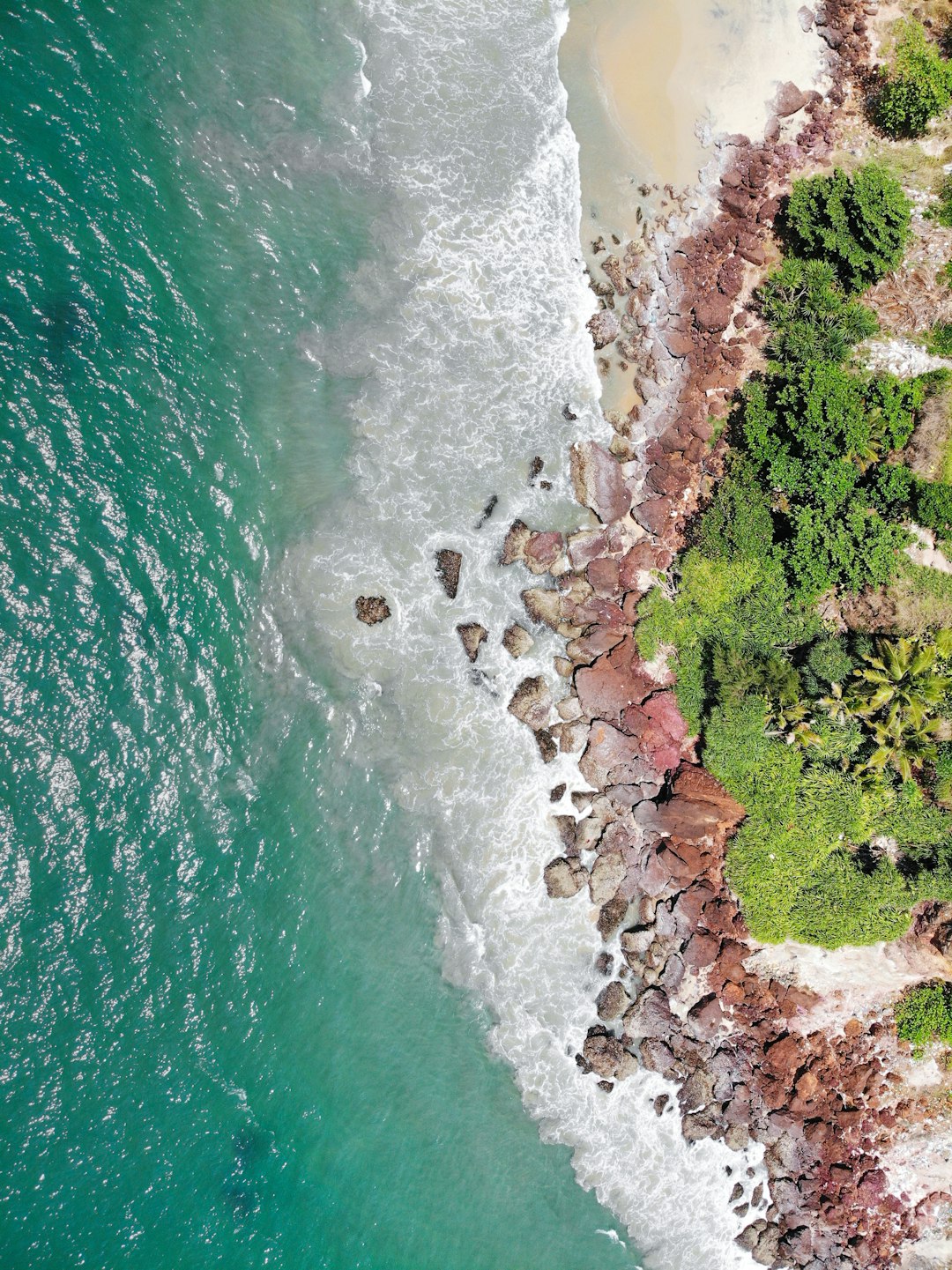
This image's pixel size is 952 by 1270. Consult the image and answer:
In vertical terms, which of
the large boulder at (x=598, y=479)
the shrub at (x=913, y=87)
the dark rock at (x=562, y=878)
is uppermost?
the shrub at (x=913, y=87)

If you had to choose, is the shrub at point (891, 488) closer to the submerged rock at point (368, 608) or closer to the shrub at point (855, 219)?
the shrub at point (855, 219)

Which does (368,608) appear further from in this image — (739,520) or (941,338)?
(941,338)

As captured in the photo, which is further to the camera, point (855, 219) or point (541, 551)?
point (541, 551)

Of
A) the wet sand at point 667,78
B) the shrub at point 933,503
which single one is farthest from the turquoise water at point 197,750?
the shrub at point 933,503

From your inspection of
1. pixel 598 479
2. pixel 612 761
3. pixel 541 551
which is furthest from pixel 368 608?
pixel 612 761

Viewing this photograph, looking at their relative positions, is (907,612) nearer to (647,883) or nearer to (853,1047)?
(647,883)

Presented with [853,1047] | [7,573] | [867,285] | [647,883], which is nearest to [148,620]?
[7,573]
